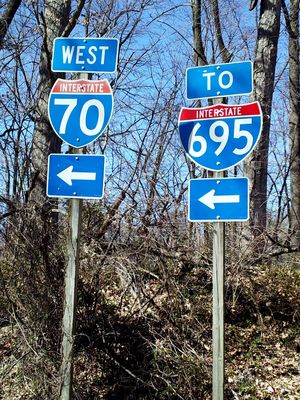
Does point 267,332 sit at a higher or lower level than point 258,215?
lower

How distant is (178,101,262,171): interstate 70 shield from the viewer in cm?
369

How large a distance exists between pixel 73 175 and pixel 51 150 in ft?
14.9

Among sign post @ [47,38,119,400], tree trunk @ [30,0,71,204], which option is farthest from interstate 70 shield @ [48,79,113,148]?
tree trunk @ [30,0,71,204]

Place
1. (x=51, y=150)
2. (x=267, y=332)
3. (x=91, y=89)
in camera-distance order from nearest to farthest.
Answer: (x=91, y=89) → (x=267, y=332) → (x=51, y=150)

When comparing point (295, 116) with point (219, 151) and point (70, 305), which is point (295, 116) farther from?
point (70, 305)

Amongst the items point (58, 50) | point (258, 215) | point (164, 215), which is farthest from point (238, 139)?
point (258, 215)

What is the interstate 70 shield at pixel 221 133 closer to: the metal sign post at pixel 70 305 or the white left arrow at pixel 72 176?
the white left arrow at pixel 72 176

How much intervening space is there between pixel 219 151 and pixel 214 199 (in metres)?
0.39

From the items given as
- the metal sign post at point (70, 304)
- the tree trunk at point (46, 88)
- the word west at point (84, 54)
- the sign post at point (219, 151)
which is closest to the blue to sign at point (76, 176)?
the metal sign post at point (70, 304)

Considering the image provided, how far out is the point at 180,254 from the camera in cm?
590

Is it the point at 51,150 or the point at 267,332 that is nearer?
the point at 267,332

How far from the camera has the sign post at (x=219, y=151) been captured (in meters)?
3.61

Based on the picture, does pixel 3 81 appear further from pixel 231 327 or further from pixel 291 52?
pixel 291 52

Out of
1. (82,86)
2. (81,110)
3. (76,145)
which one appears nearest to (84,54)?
(82,86)
